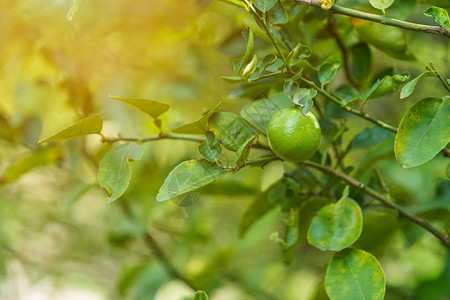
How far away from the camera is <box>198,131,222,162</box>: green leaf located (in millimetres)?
550

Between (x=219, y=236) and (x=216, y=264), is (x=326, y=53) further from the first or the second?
(x=219, y=236)

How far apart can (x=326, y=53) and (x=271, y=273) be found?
28.1 inches

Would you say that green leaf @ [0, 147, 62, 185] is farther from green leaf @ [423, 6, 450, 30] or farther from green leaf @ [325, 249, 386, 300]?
green leaf @ [423, 6, 450, 30]

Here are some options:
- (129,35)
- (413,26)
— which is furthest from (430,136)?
(129,35)

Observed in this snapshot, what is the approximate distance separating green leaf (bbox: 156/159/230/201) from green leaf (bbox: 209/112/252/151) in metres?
0.03

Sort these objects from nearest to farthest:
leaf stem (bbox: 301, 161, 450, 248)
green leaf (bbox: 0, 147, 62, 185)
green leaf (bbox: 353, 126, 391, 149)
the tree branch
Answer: the tree branch < leaf stem (bbox: 301, 161, 450, 248) < green leaf (bbox: 353, 126, 391, 149) < green leaf (bbox: 0, 147, 62, 185)

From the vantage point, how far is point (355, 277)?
56 centimetres

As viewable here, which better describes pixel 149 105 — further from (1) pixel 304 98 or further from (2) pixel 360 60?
(2) pixel 360 60

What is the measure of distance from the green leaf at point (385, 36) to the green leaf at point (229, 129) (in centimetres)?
21

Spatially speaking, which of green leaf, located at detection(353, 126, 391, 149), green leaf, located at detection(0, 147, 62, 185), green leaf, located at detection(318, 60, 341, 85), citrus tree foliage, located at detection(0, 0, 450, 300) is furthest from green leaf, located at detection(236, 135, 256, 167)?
green leaf, located at detection(0, 147, 62, 185)

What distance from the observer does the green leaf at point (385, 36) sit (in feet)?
2.14

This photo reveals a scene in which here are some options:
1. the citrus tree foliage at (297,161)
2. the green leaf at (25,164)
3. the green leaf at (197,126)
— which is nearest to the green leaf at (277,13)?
the citrus tree foliage at (297,161)

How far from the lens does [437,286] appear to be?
40.0 inches

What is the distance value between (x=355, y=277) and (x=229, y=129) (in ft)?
0.63
